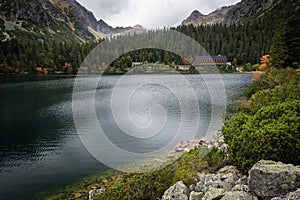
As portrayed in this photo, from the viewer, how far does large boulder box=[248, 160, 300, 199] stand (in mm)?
5904

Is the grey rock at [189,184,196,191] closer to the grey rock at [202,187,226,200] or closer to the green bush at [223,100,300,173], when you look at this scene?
the grey rock at [202,187,226,200]

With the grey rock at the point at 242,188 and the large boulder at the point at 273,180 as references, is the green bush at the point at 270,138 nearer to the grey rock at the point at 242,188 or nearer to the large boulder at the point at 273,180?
the large boulder at the point at 273,180

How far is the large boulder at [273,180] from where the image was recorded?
232 inches

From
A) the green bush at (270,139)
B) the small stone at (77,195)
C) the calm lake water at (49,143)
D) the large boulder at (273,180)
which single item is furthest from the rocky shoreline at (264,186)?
the calm lake water at (49,143)

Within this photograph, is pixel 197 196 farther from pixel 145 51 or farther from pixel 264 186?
pixel 145 51

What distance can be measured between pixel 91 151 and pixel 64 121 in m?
9.75

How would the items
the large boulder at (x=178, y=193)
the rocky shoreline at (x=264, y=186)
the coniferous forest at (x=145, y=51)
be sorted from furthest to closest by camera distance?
the coniferous forest at (x=145, y=51), the large boulder at (x=178, y=193), the rocky shoreline at (x=264, y=186)

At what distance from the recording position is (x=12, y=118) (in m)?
27.5

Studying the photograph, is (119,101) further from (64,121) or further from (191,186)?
(191,186)

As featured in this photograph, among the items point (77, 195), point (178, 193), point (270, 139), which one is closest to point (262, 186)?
point (270, 139)

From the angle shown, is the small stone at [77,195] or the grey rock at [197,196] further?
the small stone at [77,195]

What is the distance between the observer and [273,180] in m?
6.04

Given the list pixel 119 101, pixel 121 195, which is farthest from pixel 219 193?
pixel 119 101

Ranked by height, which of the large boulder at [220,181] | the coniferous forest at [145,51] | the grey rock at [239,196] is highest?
the coniferous forest at [145,51]
